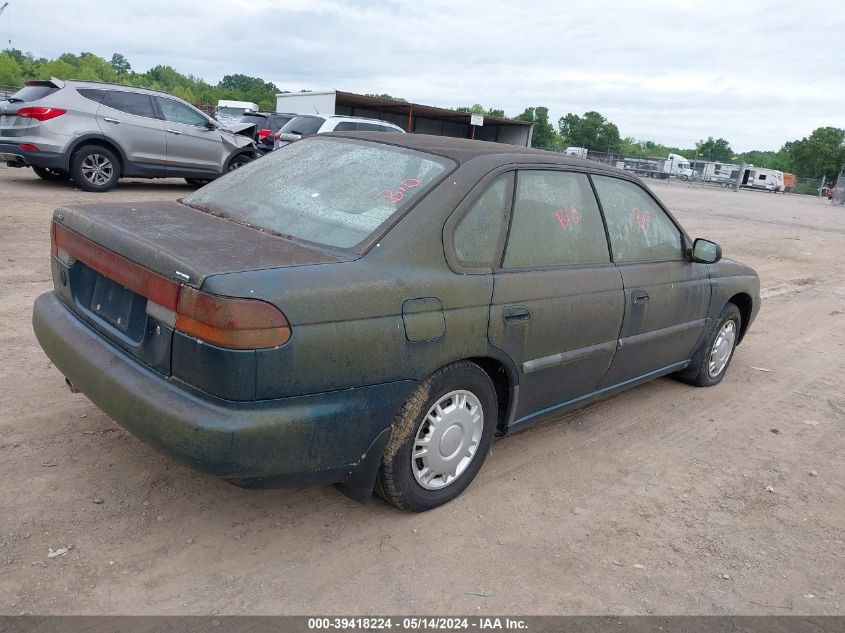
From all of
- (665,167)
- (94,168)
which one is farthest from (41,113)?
(665,167)

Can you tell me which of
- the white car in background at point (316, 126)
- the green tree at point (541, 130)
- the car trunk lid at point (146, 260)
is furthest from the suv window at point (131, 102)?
the green tree at point (541, 130)

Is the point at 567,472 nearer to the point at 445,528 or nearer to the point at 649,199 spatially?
the point at 445,528

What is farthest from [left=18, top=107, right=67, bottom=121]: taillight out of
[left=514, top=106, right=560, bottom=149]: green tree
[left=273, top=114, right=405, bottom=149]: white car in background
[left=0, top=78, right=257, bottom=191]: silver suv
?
[left=514, top=106, right=560, bottom=149]: green tree

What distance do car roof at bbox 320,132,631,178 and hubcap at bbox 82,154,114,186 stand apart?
8.85 metres

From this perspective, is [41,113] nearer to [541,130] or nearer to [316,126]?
[316,126]

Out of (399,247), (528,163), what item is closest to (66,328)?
(399,247)

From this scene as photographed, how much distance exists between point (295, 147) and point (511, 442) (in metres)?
2.07

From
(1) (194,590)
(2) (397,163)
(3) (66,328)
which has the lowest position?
(1) (194,590)

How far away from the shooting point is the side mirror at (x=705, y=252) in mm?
4430

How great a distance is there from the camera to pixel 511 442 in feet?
13.1

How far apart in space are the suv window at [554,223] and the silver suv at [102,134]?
31.4ft

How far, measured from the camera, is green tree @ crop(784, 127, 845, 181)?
249ft

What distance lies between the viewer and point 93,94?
11031 millimetres

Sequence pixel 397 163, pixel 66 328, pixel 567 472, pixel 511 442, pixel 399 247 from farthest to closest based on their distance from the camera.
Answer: pixel 511 442 < pixel 567 472 < pixel 397 163 < pixel 66 328 < pixel 399 247
